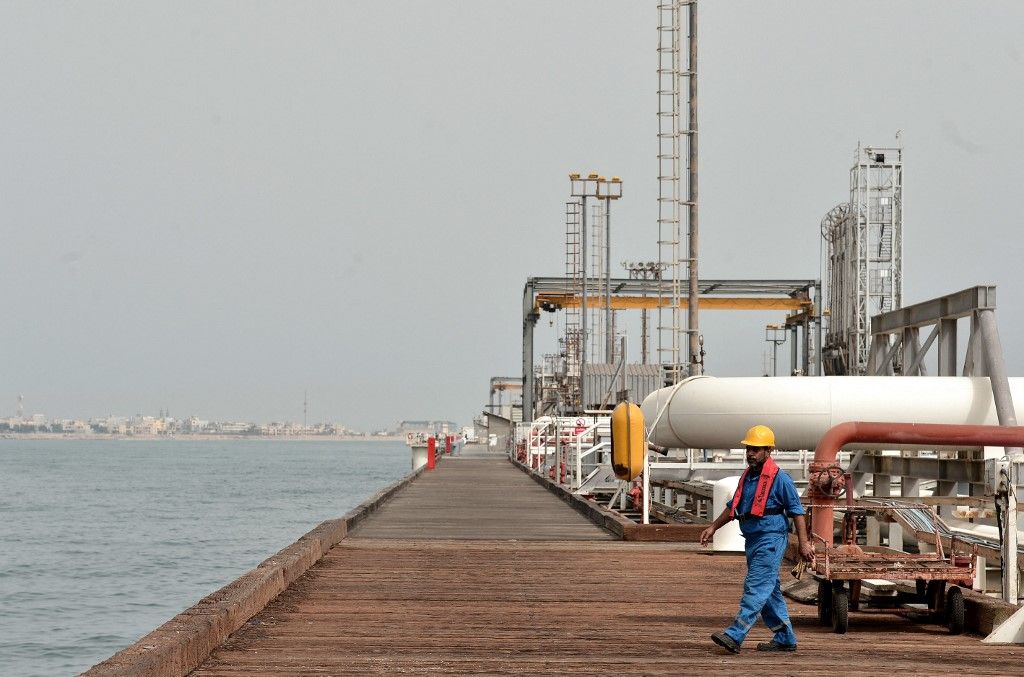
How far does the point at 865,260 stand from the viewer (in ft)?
225

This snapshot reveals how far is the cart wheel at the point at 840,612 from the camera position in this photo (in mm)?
9727

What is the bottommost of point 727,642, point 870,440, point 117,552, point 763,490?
point 117,552

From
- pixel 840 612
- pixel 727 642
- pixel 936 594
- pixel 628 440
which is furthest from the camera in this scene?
pixel 628 440

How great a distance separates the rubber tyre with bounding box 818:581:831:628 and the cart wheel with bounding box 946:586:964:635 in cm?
81

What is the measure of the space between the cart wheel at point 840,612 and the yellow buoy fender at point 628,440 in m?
7.15

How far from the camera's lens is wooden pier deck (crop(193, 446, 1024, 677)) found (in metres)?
8.36

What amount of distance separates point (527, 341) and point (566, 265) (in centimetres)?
A: 751

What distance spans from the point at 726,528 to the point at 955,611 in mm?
6419

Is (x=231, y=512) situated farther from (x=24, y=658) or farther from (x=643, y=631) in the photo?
(x=643, y=631)

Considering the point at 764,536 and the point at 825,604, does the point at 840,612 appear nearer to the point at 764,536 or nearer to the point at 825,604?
the point at 825,604

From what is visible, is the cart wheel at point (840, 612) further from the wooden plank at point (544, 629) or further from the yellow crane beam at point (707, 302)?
the yellow crane beam at point (707, 302)

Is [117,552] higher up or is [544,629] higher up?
[544,629]

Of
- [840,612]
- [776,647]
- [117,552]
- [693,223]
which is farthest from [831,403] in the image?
[117,552]

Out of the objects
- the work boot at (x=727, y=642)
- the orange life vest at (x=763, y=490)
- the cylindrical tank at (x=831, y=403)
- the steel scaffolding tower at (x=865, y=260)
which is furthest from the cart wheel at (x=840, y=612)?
the steel scaffolding tower at (x=865, y=260)
